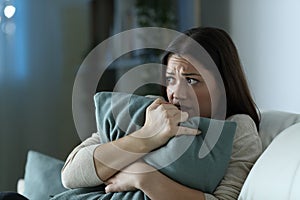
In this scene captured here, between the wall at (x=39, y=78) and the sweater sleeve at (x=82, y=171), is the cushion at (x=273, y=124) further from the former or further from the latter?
the wall at (x=39, y=78)

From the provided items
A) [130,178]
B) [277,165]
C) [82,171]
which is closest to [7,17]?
[82,171]

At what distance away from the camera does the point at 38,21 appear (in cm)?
274

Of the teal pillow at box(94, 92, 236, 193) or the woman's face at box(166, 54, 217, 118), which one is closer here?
the teal pillow at box(94, 92, 236, 193)

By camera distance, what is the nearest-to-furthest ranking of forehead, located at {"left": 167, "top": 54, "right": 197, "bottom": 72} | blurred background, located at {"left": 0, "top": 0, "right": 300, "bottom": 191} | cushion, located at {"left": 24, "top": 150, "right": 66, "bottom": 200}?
forehead, located at {"left": 167, "top": 54, "right": 197, "bottom": 72}
cushion, located at {"left": 24, "top": 150, "right": 66, "bottom": 200}
blurred background, located at {"left": 0, "top": 0, "right": 300, "bottom": 191}

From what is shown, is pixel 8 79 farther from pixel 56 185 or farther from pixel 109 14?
pixel 56 185

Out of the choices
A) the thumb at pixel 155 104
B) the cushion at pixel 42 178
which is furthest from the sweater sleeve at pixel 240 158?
the cushion at pixel 42 178

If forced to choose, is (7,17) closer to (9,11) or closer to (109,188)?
(9,11)

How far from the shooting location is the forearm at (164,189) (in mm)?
1247

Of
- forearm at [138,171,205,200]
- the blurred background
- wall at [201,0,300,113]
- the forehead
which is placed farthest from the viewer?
the blurred background

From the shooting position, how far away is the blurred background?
2.53 m

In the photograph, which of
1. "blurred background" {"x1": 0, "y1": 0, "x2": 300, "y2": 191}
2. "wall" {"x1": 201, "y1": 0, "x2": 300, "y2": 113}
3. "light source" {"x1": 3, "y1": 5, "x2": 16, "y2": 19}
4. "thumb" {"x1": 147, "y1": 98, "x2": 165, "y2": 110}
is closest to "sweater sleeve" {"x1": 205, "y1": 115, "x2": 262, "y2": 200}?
"thumb" {"x1": 147, "y1": 98, "x2": 165, "y2": 110}

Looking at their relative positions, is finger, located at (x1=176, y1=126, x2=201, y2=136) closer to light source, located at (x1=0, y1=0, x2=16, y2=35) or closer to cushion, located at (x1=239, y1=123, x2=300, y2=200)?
cushion, located at (x1=239, y1=123, x2=300, y2=200)

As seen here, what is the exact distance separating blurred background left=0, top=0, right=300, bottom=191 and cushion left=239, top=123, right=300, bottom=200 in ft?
3.93

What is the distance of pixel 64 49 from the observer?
9.24 feet
